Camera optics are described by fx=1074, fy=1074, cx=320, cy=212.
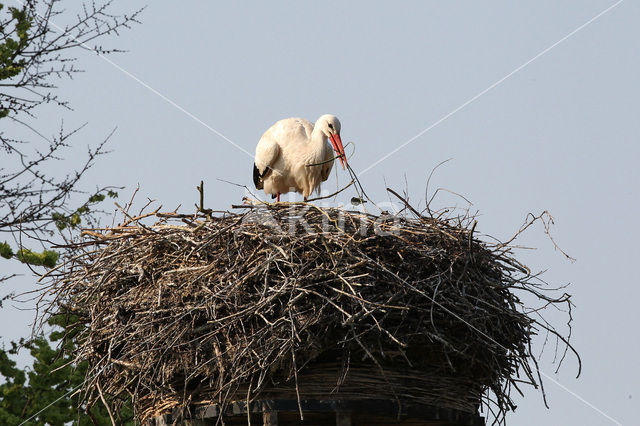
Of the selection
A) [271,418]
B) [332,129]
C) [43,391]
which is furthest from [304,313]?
[43,391]

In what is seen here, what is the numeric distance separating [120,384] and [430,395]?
200 cm

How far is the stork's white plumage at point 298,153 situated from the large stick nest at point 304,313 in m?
2.29

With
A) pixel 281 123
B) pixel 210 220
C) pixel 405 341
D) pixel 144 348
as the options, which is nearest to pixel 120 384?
pixel 144 348

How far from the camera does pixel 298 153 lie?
927 centimetres

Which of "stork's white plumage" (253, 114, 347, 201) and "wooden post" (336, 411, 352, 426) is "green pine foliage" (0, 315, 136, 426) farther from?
"wooden post" (336, 411, 352, 426)

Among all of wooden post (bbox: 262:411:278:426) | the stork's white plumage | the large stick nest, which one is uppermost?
the stork's white plumage

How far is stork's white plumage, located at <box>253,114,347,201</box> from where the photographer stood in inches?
360

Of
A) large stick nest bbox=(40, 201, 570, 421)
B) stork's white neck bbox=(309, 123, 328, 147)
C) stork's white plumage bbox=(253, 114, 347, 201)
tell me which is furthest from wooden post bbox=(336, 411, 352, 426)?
stork's white neck bbox=(309, 123, 328, 147)

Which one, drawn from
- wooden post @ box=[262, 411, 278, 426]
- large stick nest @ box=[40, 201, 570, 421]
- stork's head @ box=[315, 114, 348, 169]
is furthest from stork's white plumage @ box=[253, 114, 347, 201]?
wooden post @ box=[262, 411, 278, 426]

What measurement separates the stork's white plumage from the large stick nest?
229 cm

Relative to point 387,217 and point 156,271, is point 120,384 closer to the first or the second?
point 156,271

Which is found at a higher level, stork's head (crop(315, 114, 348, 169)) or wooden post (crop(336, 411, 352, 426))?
stork's head (crop(315, 114, 348, 169))

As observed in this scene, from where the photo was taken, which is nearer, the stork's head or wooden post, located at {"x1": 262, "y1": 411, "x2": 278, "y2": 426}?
wooden post, located at {"x1": 262, "y1": 411, "x2": 278, "y2": 426}

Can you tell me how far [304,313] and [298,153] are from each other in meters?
3.26
